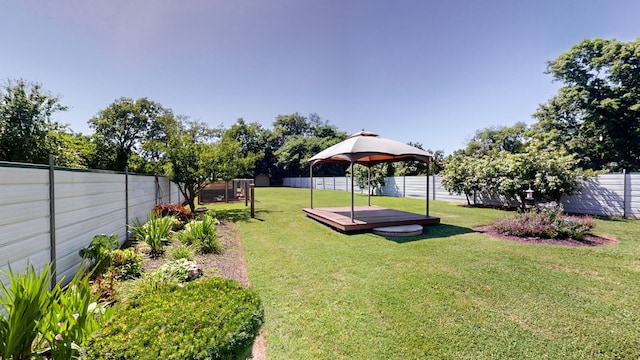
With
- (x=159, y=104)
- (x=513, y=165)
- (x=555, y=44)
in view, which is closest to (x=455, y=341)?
(x=513, y=165)

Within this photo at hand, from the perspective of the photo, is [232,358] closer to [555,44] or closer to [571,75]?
[555,44]

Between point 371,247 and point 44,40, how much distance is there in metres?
11.7

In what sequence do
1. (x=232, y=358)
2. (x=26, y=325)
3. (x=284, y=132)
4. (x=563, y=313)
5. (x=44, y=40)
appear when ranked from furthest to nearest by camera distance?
(x=284, y=132) → (x=44, y=40) → (x=563, y=313) → (x=232, y=358) → (x=26, y=325)

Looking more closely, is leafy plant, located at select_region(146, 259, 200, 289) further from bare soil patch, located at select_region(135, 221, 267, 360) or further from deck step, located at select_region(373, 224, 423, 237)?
deck step, located at select_region(373, 224, 423, 237)

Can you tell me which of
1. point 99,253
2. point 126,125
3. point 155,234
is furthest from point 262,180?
point 99,253

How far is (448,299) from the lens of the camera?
309 cm

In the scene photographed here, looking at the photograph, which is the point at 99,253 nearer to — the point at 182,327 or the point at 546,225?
the point at 182,327

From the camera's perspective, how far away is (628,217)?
8.31m

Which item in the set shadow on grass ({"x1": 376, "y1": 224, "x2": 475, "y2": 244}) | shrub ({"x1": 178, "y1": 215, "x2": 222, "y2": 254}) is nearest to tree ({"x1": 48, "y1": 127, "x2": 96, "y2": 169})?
shrub ({"x1": 178, "y1": 215, "x2": 222, "y2": 254})

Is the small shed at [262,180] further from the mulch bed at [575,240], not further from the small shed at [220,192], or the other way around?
the mulch bed at [575,240]

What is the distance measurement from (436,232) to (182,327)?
6.46m

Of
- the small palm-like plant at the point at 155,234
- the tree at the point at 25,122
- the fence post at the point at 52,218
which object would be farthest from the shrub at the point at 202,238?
the tree at the point at 25,122

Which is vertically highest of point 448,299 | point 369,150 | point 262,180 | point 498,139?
point 498,139

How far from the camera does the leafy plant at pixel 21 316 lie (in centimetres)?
162
